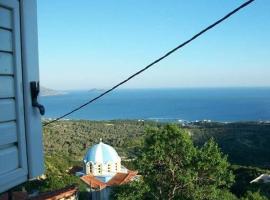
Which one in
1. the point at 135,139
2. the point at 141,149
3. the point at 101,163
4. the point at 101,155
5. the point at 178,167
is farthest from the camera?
the point at 135,139

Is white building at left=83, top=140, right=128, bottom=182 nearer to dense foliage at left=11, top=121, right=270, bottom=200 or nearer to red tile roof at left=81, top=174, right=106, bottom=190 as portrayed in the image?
red tile roof at left=81, top=174, right=106, bottom=190

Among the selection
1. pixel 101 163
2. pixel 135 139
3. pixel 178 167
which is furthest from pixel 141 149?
pixel 135 139

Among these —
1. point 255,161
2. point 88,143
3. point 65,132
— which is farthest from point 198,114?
point 255,161

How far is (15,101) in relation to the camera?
247cm

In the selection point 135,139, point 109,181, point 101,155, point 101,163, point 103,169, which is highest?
point 101,155

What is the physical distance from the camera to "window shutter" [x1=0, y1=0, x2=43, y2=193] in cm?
238

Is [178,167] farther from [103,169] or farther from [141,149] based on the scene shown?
[103,169]

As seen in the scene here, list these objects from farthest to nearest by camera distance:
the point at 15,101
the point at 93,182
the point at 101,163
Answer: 1. the point at 101,163
2. the point at 93,182
3. the point at 15,101

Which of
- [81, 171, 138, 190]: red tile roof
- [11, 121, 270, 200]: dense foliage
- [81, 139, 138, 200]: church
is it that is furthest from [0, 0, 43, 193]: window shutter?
[81, 139, 138, 200]: church

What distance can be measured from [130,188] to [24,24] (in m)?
20.0

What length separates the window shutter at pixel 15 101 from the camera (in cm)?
238

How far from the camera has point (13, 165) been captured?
8.04ft

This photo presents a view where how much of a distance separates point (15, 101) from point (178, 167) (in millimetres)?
20993

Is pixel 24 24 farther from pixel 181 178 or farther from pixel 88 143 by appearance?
pixel 88 143
